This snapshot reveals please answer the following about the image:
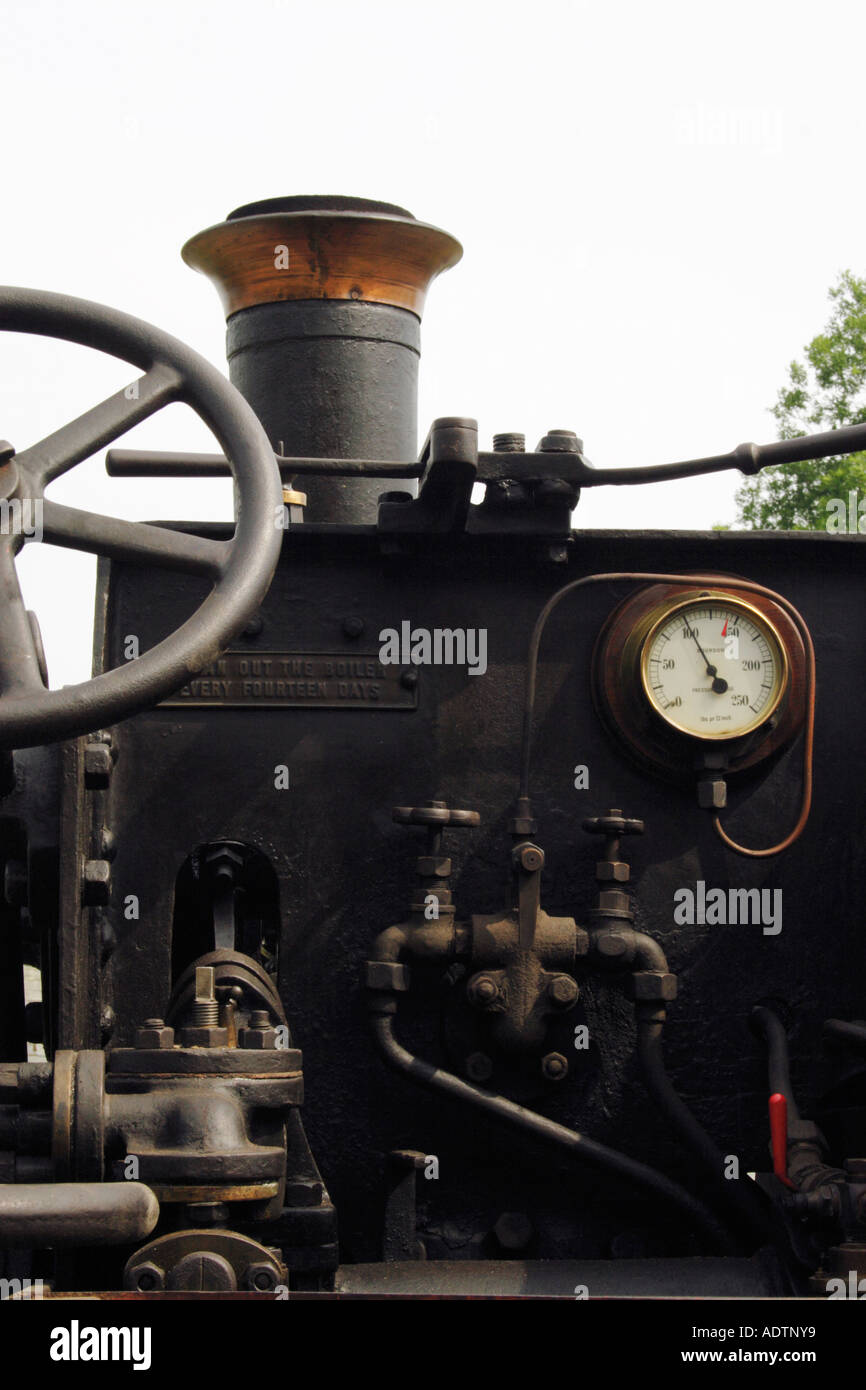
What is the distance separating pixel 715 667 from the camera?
3.12m

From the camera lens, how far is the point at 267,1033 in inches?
93.3

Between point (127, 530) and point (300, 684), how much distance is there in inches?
34.0

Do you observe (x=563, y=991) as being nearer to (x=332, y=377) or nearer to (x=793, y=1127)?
(x=793, y=1127)

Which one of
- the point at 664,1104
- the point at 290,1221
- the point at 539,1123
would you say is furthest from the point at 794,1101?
the point at 290,1221

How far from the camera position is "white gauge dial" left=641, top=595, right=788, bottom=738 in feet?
10.2

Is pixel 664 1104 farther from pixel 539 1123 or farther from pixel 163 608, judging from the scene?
pixel 163 608

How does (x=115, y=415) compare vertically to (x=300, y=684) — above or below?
above

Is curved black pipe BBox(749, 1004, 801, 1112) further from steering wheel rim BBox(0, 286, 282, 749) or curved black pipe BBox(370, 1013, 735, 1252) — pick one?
steering wheel rim BBox(0, 286, 282, 749)

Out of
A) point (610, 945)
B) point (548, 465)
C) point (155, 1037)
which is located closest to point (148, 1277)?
point (155, 1037)

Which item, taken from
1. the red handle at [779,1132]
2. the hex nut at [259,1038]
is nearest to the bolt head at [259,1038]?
the hex nut at [259,1038]

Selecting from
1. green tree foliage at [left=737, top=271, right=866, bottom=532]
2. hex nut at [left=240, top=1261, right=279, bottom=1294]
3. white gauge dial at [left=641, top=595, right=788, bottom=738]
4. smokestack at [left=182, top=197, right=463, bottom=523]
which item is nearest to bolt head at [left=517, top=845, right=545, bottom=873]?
white gauge dial at [left=641, top=595, right=788, bottom=738]

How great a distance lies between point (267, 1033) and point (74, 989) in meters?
0.37

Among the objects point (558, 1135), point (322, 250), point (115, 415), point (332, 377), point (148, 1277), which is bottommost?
point (148, 1277)

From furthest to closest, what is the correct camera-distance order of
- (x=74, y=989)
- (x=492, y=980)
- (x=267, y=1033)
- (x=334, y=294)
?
(x=334, y=294) → (x=492, y=980) → (x=74, y=989) → (x=267, y=1033)
